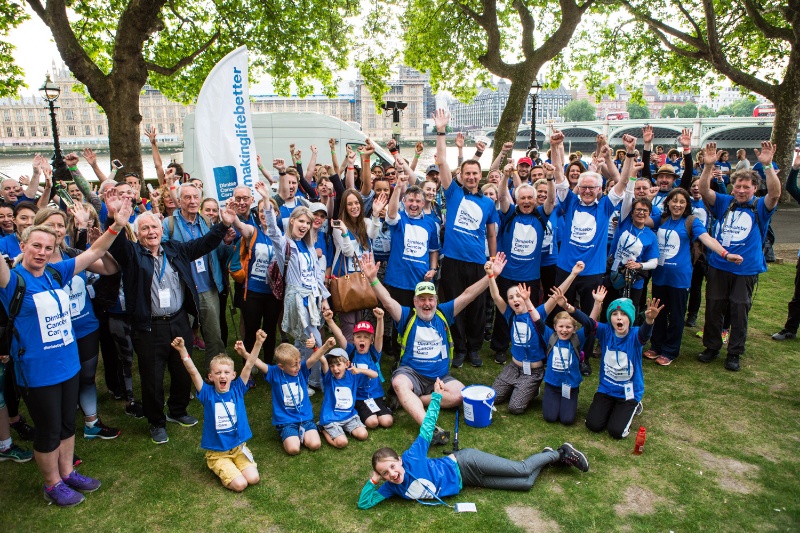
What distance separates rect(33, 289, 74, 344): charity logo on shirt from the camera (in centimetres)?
323

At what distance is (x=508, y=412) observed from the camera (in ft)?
16.0

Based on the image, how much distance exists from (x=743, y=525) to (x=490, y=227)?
3.50 m

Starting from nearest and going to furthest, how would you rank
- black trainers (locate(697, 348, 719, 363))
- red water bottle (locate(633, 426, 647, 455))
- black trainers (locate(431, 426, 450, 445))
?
red water bottle (locate(633, 426, 647, 455)), black trainers (locate(431, 426, 450, 445)), black trainers (locate(697, 348, 719, 363))

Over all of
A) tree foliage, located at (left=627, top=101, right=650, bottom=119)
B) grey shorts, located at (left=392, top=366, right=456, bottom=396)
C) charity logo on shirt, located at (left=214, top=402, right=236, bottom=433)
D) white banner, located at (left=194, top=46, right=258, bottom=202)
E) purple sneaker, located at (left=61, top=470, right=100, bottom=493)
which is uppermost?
tree foliage, located at (left=627, top=101, right=650, bottom=119)

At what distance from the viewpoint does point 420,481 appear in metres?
3.51

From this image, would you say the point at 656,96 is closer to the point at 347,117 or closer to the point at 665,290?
the point at 347,117

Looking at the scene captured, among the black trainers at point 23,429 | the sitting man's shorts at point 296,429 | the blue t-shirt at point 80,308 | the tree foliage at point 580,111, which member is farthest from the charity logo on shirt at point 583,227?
the tree foliage at point 580,111

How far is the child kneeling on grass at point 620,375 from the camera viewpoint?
442 centimetres

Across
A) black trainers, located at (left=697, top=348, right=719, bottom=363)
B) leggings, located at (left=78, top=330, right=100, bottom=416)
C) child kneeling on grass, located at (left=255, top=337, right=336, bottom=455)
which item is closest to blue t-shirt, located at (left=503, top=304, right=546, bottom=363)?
child kneeling on grass, located at (left=255, top=337, right=336, bottom=455)

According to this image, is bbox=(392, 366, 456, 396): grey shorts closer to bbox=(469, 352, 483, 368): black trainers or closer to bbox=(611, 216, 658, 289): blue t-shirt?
bbox=(469, 352, 483, 368): black trainers

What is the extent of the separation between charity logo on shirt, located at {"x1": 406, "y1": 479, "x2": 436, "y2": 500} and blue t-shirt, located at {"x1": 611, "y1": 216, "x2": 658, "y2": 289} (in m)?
3.55

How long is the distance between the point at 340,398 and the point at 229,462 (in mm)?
1051

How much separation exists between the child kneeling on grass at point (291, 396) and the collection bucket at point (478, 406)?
1310mm

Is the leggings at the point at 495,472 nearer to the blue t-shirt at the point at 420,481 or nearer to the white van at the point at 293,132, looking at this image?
the blue t-shirt at the point at 420,481
